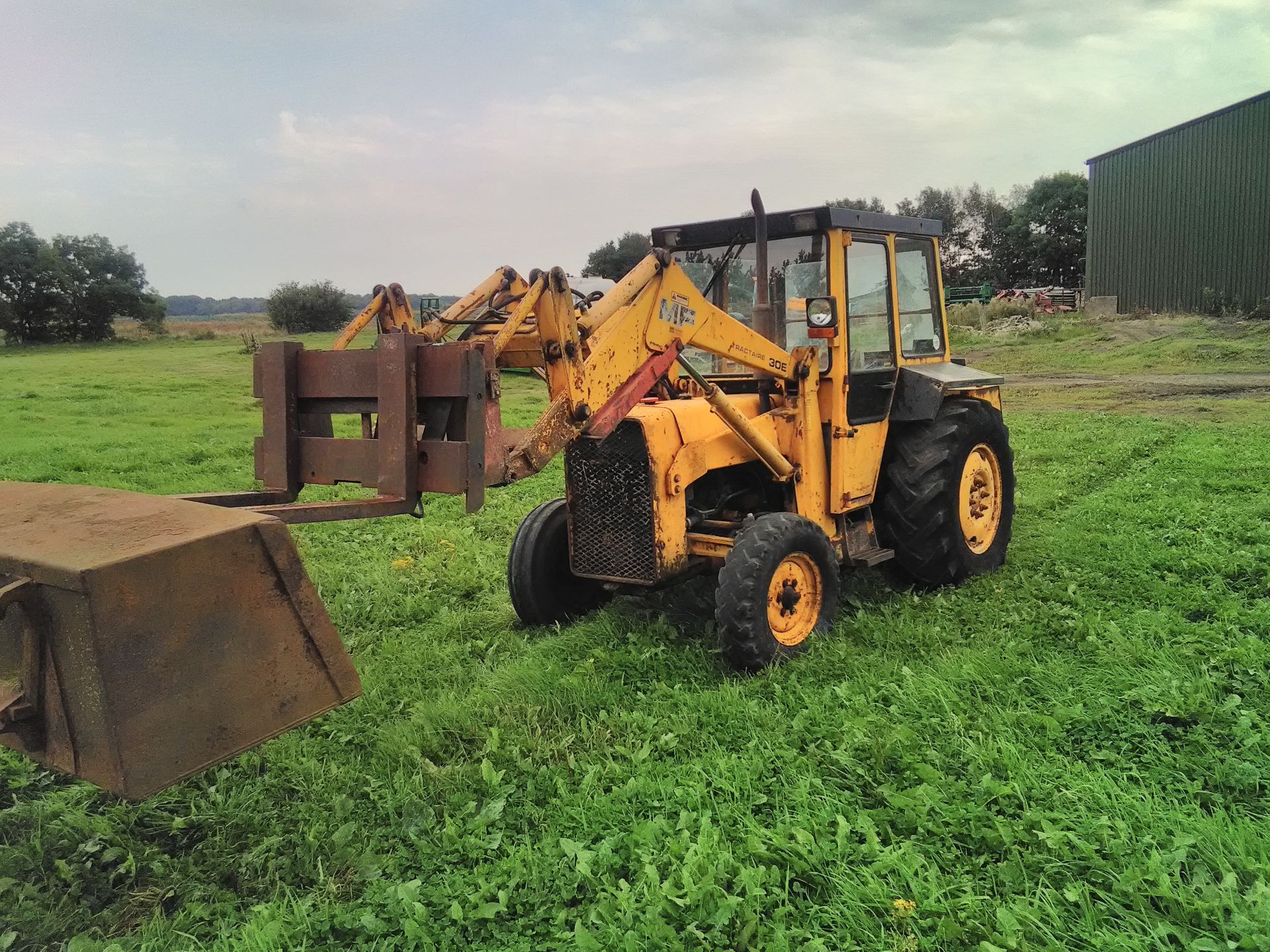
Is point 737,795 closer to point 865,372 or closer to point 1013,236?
point 865,372

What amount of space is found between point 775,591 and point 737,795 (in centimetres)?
147

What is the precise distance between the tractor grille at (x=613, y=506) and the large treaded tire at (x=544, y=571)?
0.87 feet

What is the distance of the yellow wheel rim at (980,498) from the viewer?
19.9 ft

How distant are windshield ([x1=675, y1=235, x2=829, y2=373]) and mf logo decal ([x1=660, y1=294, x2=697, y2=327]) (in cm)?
58

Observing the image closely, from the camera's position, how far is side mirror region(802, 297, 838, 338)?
5.17 metres

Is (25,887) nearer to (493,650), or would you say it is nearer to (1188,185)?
(493,650)

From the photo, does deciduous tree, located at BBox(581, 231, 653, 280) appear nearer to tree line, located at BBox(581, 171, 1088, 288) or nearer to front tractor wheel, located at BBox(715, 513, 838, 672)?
tree line, located at BBox(581, 171, 1088, 288)

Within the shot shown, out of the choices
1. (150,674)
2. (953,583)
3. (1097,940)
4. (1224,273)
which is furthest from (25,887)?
(1224,273)

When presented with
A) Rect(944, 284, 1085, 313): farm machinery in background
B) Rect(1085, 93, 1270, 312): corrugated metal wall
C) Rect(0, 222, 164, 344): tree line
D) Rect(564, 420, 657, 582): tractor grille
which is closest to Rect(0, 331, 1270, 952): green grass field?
Rect(564, 420, 657, 582): tractor grille

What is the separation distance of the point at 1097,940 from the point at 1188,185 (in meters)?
30.3

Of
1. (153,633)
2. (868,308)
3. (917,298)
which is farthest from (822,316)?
(153,633)

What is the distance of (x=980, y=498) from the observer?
6.31 m

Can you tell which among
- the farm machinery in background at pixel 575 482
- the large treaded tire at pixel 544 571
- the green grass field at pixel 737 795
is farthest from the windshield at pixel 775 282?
the green grass field at pixel 737 795

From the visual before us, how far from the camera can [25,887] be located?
313 cm
